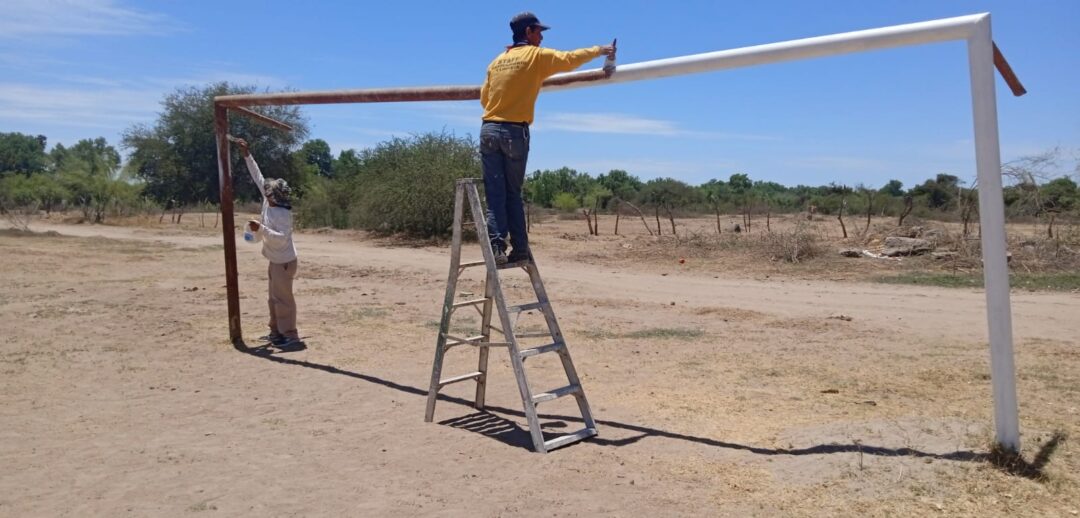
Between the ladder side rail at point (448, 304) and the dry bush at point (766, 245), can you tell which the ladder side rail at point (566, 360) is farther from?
the dry bush at point (766, 245)

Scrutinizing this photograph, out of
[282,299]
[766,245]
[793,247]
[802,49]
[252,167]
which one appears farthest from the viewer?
[766,245]

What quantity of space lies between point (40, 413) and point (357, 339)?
3.44 meters

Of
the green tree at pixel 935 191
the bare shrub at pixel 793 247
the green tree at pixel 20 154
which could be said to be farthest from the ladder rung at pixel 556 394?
the green tree at pixel 20 154

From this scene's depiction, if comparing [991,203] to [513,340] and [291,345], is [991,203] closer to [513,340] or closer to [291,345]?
[513,340]

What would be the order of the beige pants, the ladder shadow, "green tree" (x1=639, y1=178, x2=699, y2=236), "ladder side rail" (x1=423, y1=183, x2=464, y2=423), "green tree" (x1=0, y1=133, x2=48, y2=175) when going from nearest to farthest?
1. the ladder shadow
2. "ladder side rail" (x1=423, y1=183, x2=464, y2=423)
3. the beige pants
4. "green tree" (x1=639, y1=178, x2=699, y2=236)
5. "green tree" (x1=0, y1=133, x2=48, y2=175)

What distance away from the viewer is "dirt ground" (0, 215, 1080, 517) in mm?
4398

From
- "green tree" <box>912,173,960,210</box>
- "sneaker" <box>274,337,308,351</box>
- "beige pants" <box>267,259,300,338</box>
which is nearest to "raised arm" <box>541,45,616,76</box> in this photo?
"beige pants" <box>267,259,300,338</box>

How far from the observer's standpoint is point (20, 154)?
274ft

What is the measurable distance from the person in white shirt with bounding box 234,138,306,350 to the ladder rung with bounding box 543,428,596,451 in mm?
3940

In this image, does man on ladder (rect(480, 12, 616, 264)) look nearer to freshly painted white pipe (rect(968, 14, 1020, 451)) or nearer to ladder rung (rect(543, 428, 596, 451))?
ladder rung (rect(543, 428, 596, 451))

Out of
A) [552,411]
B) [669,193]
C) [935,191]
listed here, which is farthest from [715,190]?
[552,411]

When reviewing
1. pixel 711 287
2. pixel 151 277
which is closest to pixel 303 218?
pixel 151 277

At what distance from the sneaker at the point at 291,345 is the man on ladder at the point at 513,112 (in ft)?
12.6

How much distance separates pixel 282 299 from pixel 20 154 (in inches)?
3532
